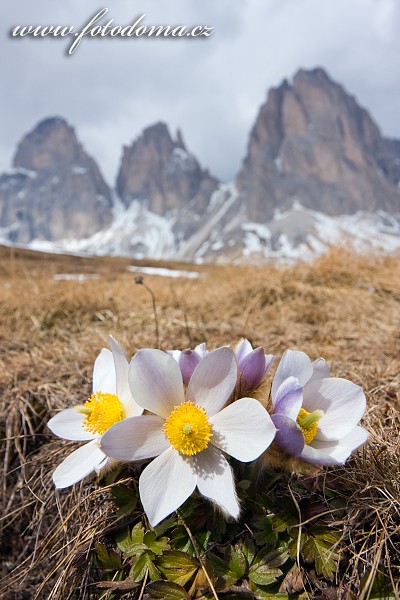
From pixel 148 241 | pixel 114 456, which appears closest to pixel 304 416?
pixel 114 456

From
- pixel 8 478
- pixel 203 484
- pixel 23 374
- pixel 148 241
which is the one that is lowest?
pixel 148 241

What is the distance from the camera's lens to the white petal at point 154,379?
701mm

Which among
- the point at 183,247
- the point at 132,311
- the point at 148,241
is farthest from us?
the point at 148,241

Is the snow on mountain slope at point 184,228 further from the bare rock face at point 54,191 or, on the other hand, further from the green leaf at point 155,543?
the green leaf at point 155,543

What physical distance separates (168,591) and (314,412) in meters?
0.40

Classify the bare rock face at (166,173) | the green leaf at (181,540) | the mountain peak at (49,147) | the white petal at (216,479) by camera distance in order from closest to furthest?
the white petal at (216,479), the green leaf at (181,540), the bare rock face at (166,173), the mountain peak at (49,147)

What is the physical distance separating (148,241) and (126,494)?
14055 centimetres

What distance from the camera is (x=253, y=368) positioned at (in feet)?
2.55

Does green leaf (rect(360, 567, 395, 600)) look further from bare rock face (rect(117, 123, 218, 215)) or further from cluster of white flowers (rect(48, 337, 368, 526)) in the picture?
bare rock face (rect(117, 123, 218, 215))

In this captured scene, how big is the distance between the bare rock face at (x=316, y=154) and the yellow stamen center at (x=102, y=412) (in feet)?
360

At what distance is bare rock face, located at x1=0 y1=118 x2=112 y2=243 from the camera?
498 feet

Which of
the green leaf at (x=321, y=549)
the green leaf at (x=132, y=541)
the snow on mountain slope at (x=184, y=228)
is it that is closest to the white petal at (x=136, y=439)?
the green leaf at (x=132, y=541)

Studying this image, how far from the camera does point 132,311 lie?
293cm

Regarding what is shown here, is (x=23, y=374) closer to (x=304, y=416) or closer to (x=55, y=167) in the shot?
(x=304, y=416)
